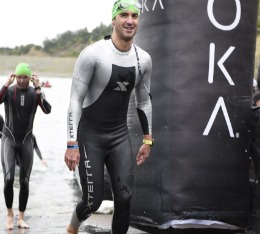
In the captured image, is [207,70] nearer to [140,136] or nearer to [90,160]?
[140,136]

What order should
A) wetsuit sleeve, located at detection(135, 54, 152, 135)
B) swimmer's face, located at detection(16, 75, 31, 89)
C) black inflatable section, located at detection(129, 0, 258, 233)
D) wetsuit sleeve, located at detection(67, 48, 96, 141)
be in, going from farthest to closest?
swimmer's face, located at detection(16, 75, 31, 89) < black inflatable section, located at detection(129, 0, 258, 233) < wetsuit sleeve, located at detection(135, 54, 152, 135) < wetsuit sleeve, located at detection(67, 48, 96, 141)

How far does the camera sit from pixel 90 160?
4.55 metres

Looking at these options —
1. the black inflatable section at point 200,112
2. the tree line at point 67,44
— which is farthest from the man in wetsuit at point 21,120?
the tree line at point 67,44

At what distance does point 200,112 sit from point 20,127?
2.61m

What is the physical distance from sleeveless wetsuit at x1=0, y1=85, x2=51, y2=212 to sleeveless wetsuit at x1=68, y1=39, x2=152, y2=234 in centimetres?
247

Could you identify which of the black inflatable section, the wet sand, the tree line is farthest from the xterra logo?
the tree line

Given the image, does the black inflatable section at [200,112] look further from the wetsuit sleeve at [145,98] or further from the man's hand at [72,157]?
the man's hand at [72,157]

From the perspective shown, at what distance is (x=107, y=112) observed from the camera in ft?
15.3

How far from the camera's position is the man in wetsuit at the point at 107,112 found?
4527 mm

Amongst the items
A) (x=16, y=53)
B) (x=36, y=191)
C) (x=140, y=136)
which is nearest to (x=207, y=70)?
(x=140, y=136)

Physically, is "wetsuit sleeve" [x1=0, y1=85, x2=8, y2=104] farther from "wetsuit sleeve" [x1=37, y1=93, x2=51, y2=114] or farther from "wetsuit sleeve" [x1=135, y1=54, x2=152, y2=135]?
"wetsuit sleeve" [x1=135, y1=54, x2=152, y2=135]

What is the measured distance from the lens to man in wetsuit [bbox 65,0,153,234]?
14.9 feet

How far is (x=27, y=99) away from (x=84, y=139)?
2.71 metres

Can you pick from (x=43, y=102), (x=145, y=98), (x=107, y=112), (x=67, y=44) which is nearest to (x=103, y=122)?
(x=107, y=112)
